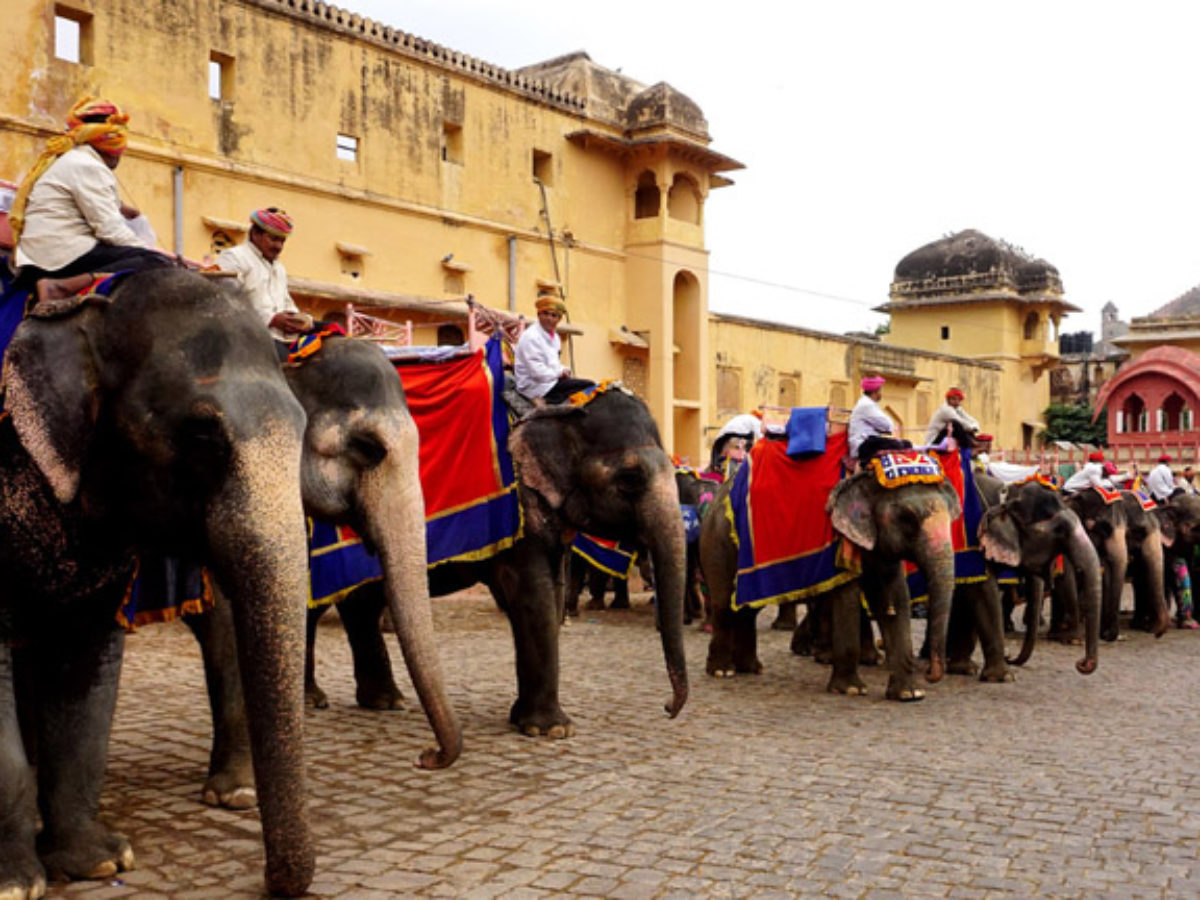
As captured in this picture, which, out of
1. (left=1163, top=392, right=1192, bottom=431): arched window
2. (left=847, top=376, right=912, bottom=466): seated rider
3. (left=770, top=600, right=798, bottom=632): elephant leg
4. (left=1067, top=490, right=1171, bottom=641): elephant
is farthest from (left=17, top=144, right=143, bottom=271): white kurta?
(left=1163, top=392, right=1192, bottom=431): arched window

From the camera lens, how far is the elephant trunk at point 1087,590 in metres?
9.41

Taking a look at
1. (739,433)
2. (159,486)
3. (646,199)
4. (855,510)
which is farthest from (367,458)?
(646,199)

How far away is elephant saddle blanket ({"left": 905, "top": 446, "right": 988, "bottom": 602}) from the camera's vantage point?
34.3ft

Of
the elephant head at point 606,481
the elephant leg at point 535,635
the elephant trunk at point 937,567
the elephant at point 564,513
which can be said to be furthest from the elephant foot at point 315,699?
the elephant trunk at point 937,567

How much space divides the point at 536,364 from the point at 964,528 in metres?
4.71

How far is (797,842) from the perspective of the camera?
5.14 m

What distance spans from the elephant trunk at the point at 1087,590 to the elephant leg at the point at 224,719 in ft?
20.9

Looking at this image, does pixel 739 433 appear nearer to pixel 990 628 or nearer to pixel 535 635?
pixel 990 628

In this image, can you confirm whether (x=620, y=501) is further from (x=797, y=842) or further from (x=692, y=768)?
(x=797, y=842)

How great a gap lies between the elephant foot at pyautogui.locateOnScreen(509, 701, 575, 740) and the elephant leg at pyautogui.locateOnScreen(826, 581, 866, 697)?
2.72 meters

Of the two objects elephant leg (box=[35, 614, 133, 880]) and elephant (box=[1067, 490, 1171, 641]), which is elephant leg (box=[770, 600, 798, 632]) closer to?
elephant (box=[1067, 490, 1171, 641])

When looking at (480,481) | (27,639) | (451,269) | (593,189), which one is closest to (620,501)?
(480,481)

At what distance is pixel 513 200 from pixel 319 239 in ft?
16.6

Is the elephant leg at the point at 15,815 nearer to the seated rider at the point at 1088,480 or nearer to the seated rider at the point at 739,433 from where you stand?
the seated rider at the point at 739,433
